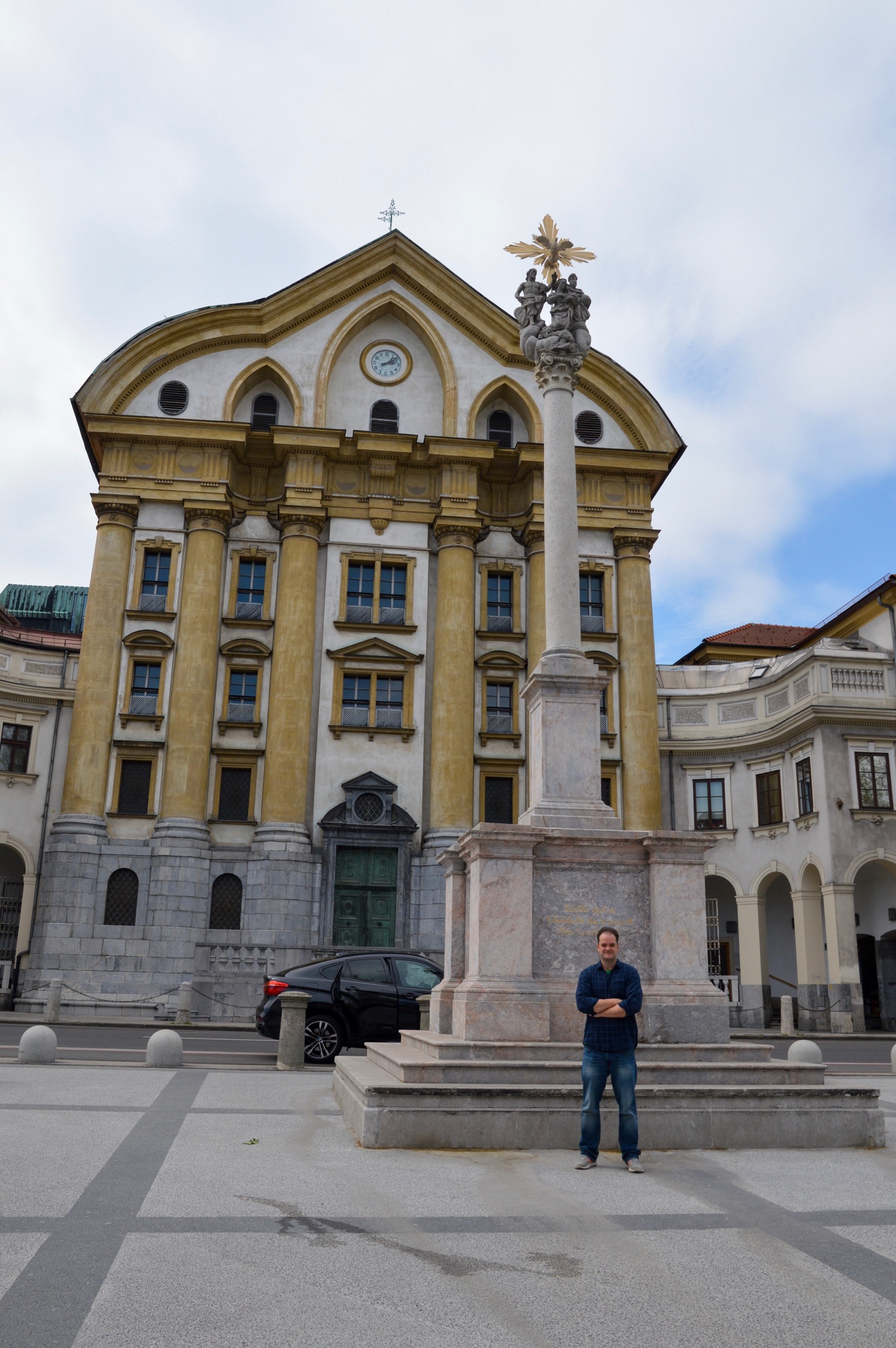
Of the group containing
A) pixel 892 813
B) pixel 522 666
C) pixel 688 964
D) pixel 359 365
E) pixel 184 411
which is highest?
pixel 359 365

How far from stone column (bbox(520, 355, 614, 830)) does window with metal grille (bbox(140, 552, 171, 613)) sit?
23630mm

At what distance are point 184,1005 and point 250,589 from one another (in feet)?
46.8

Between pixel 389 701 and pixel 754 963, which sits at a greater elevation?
pixel 389 701

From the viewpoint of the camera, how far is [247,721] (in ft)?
116

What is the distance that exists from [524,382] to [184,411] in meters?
11.8

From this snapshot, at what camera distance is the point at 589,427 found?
39.4m

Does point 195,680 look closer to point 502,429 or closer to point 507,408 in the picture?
point 502,429

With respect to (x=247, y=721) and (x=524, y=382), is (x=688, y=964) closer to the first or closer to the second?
(x=247, y=721)

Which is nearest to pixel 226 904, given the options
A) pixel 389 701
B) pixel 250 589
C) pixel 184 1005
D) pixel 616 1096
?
pixel 184 1005

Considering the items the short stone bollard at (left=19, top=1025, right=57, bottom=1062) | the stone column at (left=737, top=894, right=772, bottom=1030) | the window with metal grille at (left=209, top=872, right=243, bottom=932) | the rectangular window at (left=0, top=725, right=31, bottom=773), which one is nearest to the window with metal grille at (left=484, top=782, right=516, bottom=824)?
the window with metal grille at (left=209, top=872, right=243, bottom=932)

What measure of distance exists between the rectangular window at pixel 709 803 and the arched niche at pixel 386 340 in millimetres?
14989

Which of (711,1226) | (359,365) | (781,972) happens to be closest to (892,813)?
(781,972)

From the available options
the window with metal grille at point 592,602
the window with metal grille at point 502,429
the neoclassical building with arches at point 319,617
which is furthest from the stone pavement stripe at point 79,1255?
the window with metal grille at point 502,429

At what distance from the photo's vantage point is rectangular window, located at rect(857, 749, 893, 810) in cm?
3347
